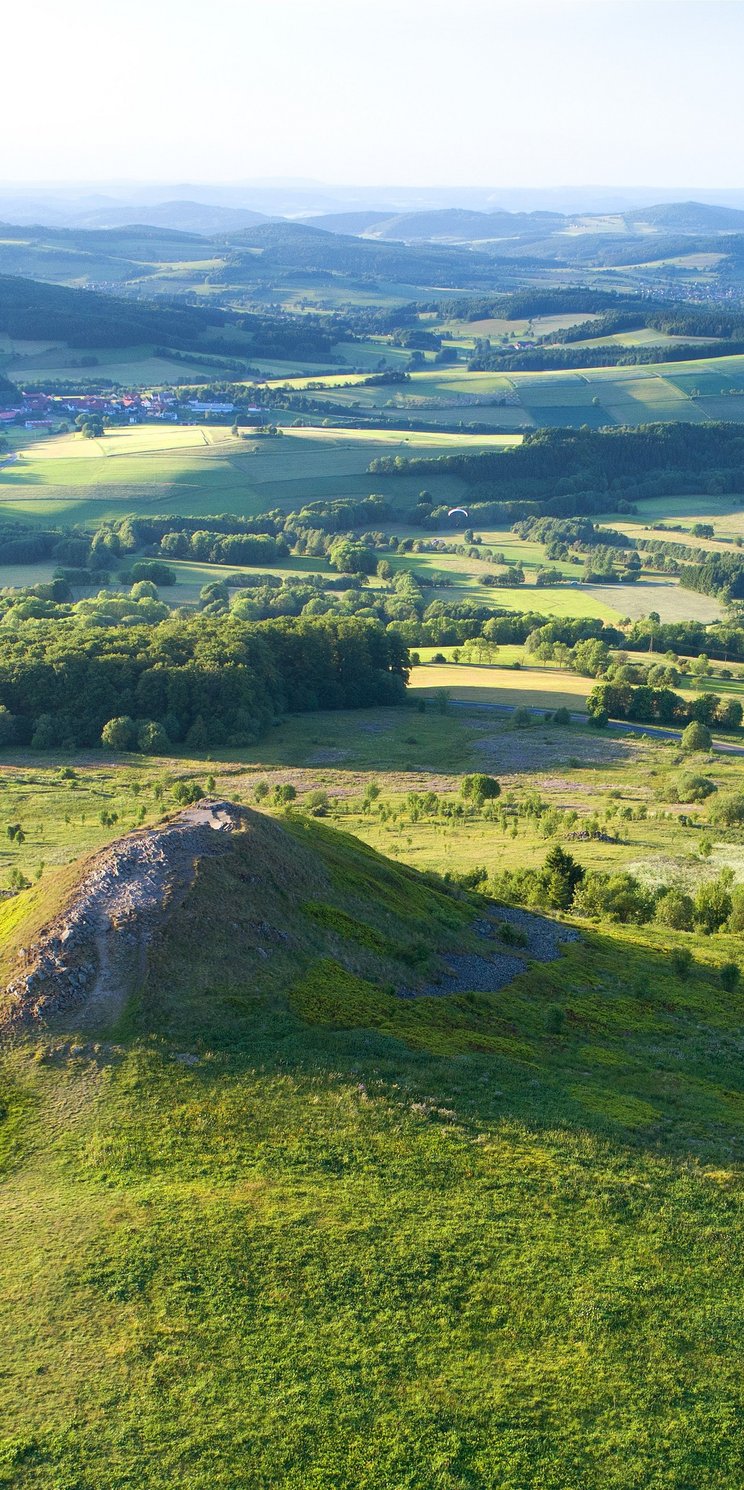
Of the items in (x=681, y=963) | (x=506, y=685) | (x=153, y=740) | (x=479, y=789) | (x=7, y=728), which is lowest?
(x=506, y=685)

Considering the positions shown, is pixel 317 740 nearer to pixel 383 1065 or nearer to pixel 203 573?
pixel 383 1065

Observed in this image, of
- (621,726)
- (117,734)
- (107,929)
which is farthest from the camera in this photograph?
(621,726)

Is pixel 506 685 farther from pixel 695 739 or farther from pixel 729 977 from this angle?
pixel 729 977

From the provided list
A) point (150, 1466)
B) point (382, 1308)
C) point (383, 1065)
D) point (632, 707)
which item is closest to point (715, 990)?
point (383, 1065)

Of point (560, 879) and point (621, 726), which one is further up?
point (560, 879)

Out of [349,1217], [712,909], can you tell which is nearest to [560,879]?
[712,909]

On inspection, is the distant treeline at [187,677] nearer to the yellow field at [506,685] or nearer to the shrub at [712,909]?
the yellow field at [506,685]

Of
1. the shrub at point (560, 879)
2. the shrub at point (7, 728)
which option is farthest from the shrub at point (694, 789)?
the shrub at point (7, 728)

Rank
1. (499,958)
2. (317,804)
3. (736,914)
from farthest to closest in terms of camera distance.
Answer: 1. (317,804)
2. (736,914)
3. (499,958)
